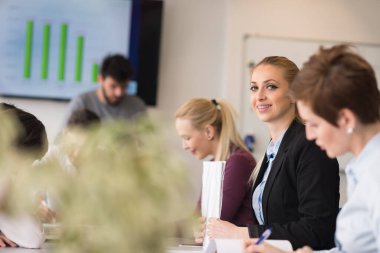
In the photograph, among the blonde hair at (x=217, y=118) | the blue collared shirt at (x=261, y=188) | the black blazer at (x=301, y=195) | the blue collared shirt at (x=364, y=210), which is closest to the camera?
the blue collared shirt at (x=364, y=210)

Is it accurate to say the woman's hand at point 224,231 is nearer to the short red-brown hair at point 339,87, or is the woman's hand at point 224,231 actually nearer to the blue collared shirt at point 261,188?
the blue collared shirt at point 261,188

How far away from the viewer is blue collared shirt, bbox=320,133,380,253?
133 centimetres

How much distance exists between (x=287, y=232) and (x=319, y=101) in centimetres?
57

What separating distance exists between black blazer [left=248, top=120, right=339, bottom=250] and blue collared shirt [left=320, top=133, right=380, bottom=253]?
37cm

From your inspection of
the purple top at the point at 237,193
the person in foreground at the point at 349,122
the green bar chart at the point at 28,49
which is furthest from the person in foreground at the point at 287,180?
the green bar chart at the point at 28,49

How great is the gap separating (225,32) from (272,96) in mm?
2827

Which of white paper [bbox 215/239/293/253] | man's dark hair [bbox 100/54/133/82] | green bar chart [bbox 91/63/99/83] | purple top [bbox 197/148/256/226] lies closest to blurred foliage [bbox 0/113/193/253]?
white paper [bbox 215/239/293/253]

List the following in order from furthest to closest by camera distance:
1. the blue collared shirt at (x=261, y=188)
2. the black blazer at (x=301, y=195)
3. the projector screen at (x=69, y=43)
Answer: the projector screen at (x=69, y=43), the blue collared shirt at (x=261, y=188), the black blazer at (x=301, y=195)

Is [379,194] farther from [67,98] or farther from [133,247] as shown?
[67,98]

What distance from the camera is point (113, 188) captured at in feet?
2.60

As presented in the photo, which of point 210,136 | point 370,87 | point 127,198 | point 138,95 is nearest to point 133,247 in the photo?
point 127,198

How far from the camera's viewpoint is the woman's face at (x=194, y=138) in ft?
9.51

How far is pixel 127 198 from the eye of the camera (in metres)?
0.80

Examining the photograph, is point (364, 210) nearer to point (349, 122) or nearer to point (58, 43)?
point (349, 122)
